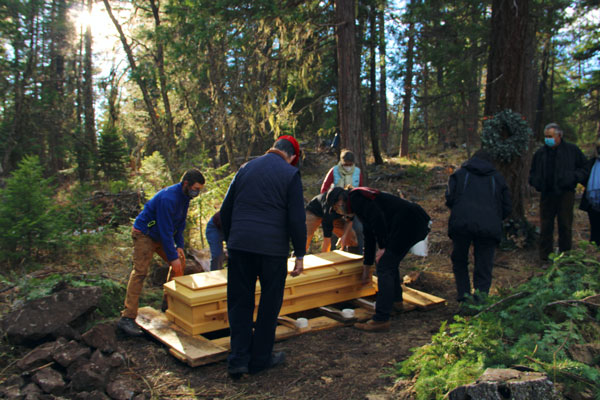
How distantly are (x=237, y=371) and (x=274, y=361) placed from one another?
1.21 ft

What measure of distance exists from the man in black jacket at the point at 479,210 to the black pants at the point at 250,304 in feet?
7.95

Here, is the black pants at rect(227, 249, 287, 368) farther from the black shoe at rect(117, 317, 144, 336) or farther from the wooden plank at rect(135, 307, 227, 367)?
the black shoe at rect(117, 317, 144, 336)

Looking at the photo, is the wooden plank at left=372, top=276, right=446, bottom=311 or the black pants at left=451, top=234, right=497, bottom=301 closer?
the black pants at left=451, top=234, right=497, bottom=301

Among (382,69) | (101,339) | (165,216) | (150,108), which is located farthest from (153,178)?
(382,69)

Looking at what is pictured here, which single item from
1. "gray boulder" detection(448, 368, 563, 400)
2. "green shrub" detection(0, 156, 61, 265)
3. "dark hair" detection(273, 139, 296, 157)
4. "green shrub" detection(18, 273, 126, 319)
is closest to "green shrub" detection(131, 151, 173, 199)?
"green shrub" detection(0, 156, 61, 265)

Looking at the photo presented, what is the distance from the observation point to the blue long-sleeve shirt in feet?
15.3

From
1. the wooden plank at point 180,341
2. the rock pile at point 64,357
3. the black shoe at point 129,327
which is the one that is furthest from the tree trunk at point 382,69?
the rock pile at point 64,357

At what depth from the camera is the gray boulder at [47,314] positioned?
396cm

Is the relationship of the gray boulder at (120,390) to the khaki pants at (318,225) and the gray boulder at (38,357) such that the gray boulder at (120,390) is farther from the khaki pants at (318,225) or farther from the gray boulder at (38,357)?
the khaki pants at (318,225)

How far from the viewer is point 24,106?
50.9 ft

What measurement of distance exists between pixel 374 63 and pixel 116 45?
1020cm

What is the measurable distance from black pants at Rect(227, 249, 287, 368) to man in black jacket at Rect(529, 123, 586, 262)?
15.8 ft

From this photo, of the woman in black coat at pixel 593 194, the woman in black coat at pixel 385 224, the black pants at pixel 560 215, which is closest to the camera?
the woman in black coat at pixel 385 224

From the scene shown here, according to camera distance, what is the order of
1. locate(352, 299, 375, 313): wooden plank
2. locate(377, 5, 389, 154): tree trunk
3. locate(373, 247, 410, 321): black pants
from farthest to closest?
locate(377, 5, 389, 154): tree trunk
locate(352, 299, 375, 313): wooden plank
locate(373, 247, 410, 321): black pants
